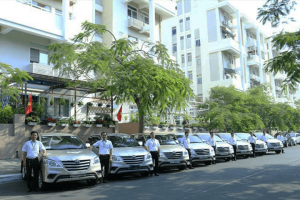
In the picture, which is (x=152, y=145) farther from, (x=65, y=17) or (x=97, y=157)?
(x=65, y=17)

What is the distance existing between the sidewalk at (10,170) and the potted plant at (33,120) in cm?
201

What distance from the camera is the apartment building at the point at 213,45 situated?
130ft

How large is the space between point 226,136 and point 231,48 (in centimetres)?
2156

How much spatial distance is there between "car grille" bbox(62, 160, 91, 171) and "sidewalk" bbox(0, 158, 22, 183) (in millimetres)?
3564

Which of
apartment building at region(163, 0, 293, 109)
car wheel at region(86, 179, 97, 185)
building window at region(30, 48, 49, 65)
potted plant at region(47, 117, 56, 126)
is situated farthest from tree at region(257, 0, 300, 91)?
apartment building at region(163, 0, 293, 109)

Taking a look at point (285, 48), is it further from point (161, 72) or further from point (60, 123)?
point (60, 123)

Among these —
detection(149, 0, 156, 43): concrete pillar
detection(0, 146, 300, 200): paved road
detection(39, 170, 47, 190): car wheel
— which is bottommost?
detection(0, 146, 300, 200): paved road

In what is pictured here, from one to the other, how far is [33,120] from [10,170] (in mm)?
4182

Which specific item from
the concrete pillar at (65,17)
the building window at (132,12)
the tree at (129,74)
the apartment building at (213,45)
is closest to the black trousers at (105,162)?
the tree at (129,74)

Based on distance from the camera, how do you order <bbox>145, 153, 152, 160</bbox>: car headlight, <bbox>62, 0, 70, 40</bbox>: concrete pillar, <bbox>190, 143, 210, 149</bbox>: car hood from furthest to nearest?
1. <bbox>62, 0, 70, 40</bbox>: concrete pillar
2. <bbox>190, 143, 210, 149</bbox>: car hood
3. <bbox>145, 153, 152, 160</bbox>: car headlight

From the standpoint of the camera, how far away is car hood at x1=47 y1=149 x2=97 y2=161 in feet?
29.1

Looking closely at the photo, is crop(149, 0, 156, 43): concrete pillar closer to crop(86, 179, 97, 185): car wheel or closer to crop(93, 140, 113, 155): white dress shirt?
crop(93, 140, 113, 155): white dress shirt

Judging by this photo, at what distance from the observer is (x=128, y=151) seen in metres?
11.0

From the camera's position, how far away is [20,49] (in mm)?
19656
